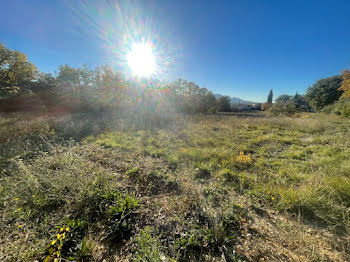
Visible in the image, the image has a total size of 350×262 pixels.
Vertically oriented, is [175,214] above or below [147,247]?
below

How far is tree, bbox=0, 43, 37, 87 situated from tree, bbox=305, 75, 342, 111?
48222mm

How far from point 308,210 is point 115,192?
3.25 metres

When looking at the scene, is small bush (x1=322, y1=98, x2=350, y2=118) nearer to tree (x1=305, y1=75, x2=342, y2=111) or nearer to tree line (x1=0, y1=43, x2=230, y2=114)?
tree (x1=305, y1=75, x2=342, y2=111)

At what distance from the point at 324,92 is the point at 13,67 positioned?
50063 millimetres

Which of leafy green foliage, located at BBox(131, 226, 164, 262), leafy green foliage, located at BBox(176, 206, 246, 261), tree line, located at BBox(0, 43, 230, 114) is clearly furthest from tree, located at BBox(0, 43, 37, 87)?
leafy green foliage, located at BBox(176, 206, 246, 261)

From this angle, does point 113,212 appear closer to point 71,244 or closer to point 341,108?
point 71,244

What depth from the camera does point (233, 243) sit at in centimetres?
151

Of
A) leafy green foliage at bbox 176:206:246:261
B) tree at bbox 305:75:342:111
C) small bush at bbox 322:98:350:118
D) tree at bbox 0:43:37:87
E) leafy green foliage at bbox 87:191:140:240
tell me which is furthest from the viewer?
tree at bbox 305:75:342:111

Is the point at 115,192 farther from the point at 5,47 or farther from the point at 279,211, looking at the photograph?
the point at 5,47

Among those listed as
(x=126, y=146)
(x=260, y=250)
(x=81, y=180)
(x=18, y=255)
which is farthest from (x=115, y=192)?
(x=126, y=146)

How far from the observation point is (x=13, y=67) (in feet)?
44.7

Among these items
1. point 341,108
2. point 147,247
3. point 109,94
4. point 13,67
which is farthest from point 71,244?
point 341,108

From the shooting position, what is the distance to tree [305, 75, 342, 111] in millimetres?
22987

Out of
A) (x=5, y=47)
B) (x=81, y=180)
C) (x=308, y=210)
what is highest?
(x=5, y=47)
